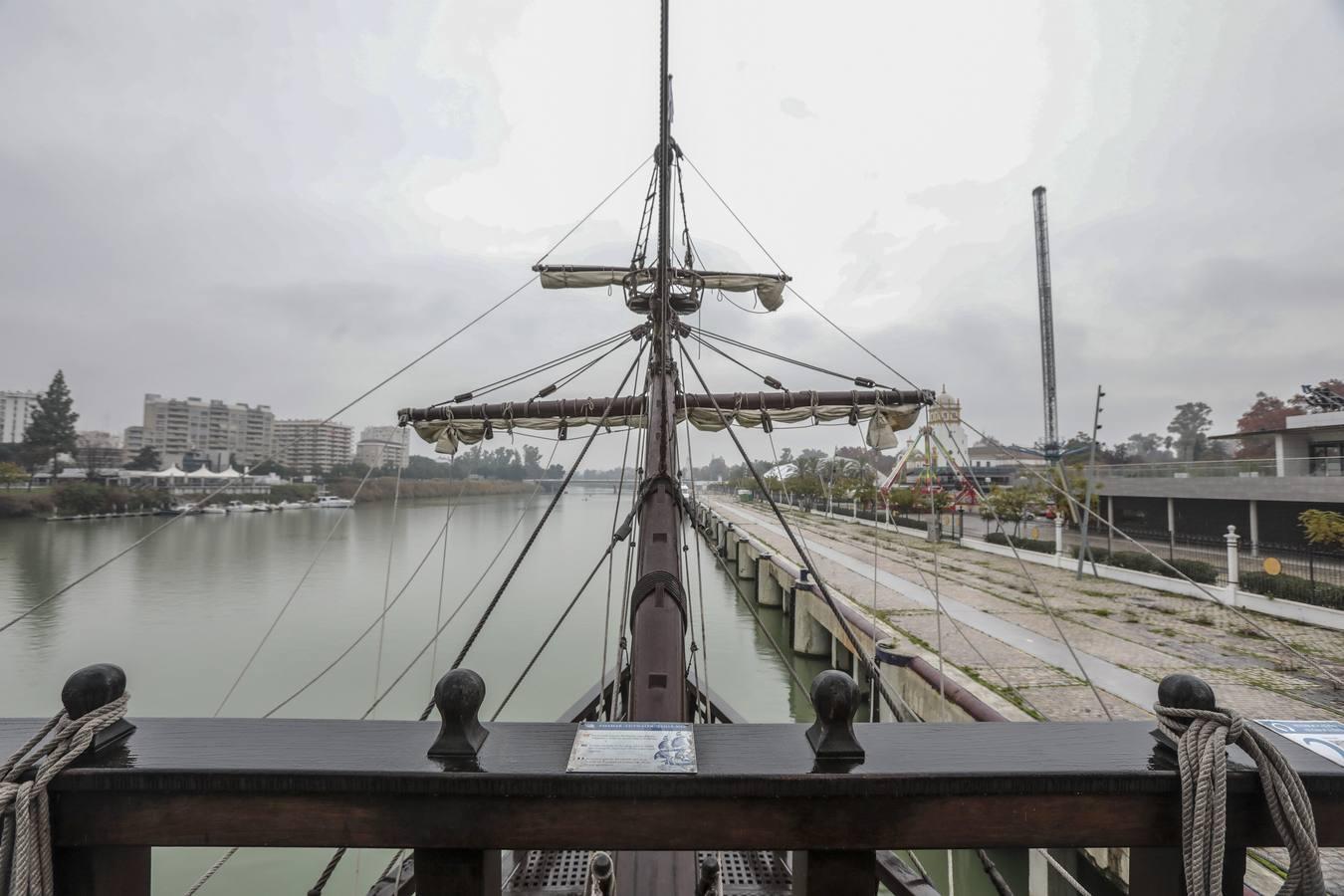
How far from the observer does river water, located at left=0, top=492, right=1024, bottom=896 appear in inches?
399

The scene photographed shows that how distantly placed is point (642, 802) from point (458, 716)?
409mm

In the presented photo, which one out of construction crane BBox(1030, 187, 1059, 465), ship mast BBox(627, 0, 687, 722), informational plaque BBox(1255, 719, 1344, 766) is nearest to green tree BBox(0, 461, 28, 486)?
ship mast BBox(627, 0, 687, 722)

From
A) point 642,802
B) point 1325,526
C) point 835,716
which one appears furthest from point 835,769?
point 1325,526

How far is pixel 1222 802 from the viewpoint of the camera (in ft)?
3.46

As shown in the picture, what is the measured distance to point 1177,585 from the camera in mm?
14812

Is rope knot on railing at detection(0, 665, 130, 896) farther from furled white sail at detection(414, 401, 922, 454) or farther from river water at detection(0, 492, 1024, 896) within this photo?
furled white sail at detection(414, 401, 922, 454)

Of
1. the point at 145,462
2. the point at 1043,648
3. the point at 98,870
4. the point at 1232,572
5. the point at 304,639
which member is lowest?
the point at 304,639

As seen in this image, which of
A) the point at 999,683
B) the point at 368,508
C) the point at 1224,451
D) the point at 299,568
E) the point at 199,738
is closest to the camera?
the point at 199,738

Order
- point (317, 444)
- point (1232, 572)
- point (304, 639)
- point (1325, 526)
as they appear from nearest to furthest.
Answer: point (1325, 526) < point (1232, 572) < point (304, 639) < point (317, 444)

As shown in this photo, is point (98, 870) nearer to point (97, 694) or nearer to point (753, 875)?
point (97, 694)

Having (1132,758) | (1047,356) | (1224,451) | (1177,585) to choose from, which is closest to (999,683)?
(1132,758)

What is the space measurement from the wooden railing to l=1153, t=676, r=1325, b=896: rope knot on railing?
0.14 ft

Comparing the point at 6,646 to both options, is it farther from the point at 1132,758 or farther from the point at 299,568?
→ the point at 1132,758

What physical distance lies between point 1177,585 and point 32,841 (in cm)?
2015
